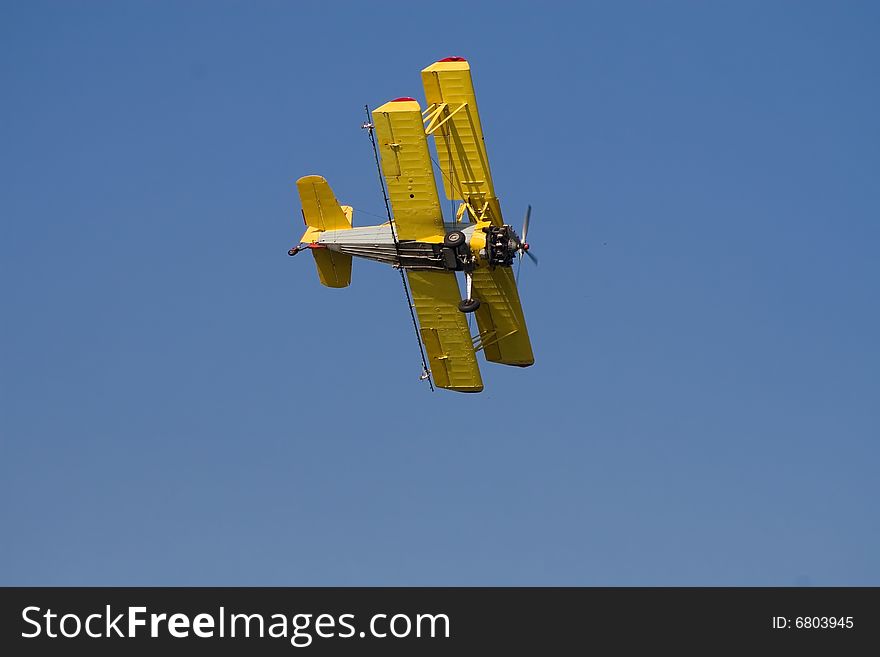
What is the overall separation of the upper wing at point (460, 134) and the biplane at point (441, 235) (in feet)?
0.13

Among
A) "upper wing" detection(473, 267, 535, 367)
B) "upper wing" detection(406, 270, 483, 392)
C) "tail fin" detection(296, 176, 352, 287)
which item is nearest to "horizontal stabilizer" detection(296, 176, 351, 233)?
"tail fin" detection(296, 176, 352, 287)

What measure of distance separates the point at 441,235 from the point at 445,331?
467 cm

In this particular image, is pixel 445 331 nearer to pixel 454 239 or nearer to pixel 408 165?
pixel 454 239

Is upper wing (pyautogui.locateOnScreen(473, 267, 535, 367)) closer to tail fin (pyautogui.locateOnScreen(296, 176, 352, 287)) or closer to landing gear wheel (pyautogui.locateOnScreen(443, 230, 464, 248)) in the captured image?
landing gear wheel (pyautogui.locateOnScreen(443, 230, 464, 248))

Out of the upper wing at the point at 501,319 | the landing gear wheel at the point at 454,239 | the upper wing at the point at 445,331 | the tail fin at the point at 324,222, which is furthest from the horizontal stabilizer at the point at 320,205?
the landing gear wheel at the point at 454,239

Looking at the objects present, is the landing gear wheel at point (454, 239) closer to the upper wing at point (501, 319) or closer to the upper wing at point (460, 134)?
the upper wing at point (460, 134)

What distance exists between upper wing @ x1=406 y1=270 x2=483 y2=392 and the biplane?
4 centimetres

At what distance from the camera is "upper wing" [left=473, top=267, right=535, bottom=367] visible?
169m

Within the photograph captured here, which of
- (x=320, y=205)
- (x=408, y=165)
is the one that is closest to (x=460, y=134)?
(x=408, y=165)

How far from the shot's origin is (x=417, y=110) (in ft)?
536

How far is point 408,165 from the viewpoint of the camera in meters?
164

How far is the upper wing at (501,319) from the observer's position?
169375 millimetres
